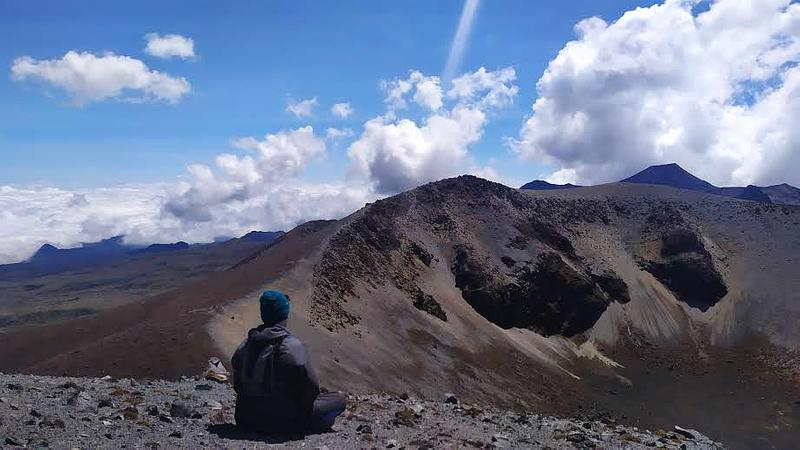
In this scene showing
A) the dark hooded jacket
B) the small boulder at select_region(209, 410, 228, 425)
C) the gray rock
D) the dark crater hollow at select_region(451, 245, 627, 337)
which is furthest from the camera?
the dark crater hollow at select_region(451, 245, 627, 337)

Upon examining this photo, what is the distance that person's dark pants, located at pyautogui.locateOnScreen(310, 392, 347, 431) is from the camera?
13477 millimetres

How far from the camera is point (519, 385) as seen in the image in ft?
207

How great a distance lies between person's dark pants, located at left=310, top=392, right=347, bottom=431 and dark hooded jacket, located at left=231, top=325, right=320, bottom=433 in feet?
1.29

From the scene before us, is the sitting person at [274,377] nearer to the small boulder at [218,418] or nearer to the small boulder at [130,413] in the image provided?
the small boulder at [218,418]

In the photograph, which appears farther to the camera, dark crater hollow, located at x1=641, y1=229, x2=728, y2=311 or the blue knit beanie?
dark crater hollow, located at x1=641, y1=229, x2=728, y2=311

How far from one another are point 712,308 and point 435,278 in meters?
51.2

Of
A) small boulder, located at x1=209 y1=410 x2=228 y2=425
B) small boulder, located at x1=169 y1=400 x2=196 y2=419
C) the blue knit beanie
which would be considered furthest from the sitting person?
small boulder, located at x1=169 y1=400 x2=196 y2=419

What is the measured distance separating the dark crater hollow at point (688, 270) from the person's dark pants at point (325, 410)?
102486mm

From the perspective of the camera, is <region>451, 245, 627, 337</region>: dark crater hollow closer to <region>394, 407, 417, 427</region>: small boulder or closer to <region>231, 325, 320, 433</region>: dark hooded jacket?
<region>394, 407, 417, 427</region>: small boulder

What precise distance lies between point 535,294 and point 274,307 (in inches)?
3083

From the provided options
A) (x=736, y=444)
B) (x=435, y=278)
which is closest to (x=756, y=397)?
(x=736, y=444)

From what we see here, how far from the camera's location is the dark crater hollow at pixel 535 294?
82000mm

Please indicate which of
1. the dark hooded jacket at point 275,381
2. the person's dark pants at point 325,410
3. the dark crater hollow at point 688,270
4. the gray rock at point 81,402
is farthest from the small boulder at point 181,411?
the dark crater hollow at point 688,270

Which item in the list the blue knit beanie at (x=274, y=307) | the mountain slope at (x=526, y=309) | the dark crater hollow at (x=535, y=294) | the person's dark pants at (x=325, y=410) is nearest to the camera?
the blue knit beanie at (x=274, y=307)
